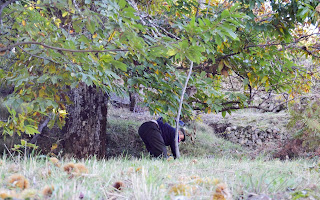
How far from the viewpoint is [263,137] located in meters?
12.4

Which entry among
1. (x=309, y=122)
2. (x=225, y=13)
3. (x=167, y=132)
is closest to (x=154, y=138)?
(x=167, y=132)

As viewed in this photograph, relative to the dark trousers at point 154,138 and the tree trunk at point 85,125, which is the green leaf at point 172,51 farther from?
the dark trousers at point 154,138

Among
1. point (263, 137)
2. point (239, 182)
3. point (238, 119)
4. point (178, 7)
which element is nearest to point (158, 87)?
point (178, 7)

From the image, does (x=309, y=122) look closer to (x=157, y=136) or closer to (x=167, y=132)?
(x=167, y=132)

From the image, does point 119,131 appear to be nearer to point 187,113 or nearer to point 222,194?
point 187,113

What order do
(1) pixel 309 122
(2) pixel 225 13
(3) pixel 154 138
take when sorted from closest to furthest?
(2) pixel 225 13
(3) pixel 154 138
(1) pixel 309 122

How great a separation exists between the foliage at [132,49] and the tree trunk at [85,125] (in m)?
0.60

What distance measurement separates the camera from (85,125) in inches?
237

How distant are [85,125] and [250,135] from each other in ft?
28.5

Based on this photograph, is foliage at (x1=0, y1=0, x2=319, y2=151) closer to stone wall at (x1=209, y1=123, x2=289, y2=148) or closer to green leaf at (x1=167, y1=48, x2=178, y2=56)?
green leaf at (x1=167, y1=48, x2=178, y2=56)

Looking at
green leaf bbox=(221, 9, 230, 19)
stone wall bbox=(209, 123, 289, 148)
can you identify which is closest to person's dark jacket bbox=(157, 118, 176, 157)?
green leaf bbox=(221, 9, 230, 19)

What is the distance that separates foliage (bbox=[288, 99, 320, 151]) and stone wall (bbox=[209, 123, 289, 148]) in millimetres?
4502

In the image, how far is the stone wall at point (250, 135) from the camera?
39.7 feet

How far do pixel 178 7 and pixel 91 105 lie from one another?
260cm
